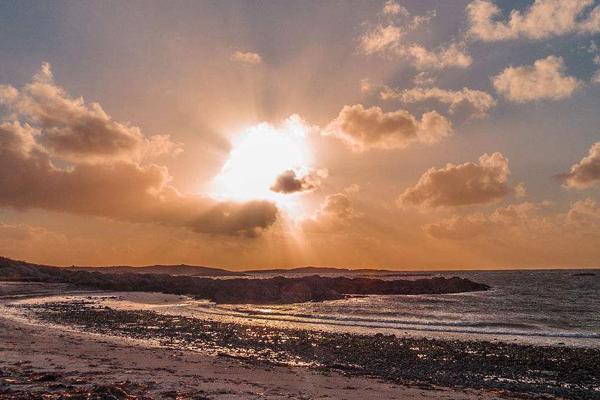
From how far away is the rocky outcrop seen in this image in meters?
66.9

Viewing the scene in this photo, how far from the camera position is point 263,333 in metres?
30.0

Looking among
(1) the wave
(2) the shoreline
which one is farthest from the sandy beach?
(1) the wave

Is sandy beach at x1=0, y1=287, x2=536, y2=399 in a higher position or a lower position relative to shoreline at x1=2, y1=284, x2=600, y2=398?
higher

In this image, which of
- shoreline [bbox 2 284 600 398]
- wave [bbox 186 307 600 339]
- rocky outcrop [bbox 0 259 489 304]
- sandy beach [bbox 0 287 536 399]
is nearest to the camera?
sandy beach [bbox 0 287 536 399]

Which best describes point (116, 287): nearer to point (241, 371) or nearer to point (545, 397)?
point (241, 371)

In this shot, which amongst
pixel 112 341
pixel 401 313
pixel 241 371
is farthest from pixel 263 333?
pixel 401 313

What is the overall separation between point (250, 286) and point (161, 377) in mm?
54770

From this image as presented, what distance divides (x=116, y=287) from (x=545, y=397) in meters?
86.5

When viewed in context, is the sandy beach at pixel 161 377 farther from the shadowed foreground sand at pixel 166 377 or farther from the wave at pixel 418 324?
the wave at pixel 418 324

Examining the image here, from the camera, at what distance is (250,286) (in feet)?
229

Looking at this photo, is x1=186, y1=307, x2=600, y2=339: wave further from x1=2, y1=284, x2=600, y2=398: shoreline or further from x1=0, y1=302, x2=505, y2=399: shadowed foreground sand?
x1=0, y1=302, x2=505, y2=399: shadowed foreground sand

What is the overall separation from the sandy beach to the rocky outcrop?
1568 inches

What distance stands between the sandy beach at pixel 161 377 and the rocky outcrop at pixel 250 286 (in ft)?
131

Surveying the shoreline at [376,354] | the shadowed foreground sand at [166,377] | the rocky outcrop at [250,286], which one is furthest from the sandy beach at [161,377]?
the rocky outcrop at [250,286]
